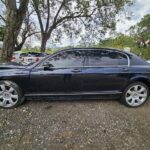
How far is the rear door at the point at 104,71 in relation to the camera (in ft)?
17.9

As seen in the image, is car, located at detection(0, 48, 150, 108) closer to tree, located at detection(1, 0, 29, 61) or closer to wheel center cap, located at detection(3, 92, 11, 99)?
wheel center cap, located at detection(3, 92, 11, 99)

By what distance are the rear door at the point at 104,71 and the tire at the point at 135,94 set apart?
0.25 metres

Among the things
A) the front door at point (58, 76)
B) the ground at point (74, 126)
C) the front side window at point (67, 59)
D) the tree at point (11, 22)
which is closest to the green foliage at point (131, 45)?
the tree at point (11, 22)

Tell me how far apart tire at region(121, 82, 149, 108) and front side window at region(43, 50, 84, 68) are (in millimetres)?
1482

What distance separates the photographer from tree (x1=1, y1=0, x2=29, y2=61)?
813 cm

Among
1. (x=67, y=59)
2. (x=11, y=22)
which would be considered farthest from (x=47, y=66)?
(x=11, y=22)

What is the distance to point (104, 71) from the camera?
551 centimetres

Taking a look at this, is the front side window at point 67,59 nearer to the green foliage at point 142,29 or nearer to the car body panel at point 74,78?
the car body panel at point 74,78

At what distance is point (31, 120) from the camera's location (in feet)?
15.2

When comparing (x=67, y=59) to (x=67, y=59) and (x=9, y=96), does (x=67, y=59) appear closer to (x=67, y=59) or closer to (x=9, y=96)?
(x=67, y=59)

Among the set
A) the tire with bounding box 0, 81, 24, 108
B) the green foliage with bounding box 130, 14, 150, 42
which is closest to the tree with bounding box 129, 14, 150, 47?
the green foliage with bounding box 130, 14, 150, 42

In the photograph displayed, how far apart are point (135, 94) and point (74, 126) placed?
7.21 ft

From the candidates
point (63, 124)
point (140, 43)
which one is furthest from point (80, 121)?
point (140, 43)

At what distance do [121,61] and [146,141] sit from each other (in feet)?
7.76
